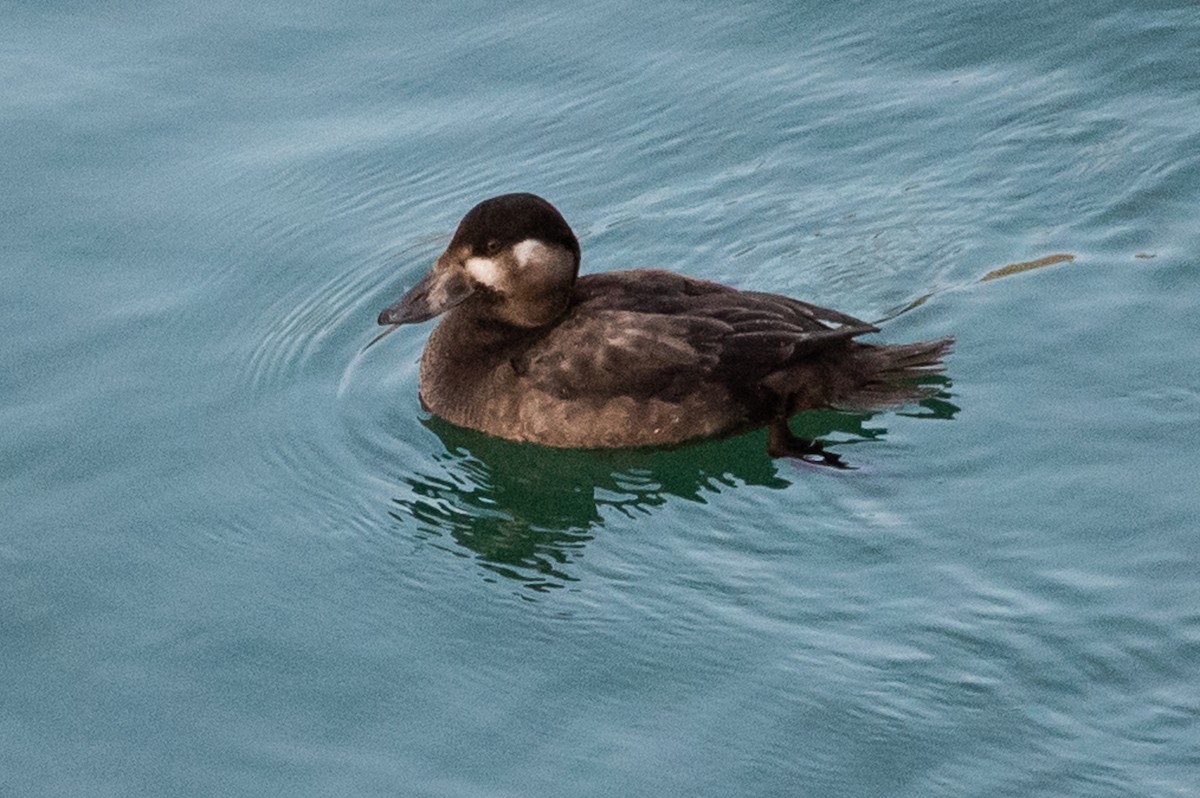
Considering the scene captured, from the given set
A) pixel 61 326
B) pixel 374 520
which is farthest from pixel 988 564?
A: pixel 61 326

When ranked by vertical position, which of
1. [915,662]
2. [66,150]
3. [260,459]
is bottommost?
[915,662]

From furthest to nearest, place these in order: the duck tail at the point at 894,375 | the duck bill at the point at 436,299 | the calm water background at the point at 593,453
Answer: the duck bill at the point at 436,299, the duck tail at the point at 894,375, the calm water background at the point at 593,453

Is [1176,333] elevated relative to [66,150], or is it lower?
lower

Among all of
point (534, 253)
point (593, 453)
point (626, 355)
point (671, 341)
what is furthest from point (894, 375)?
point (534, 253)

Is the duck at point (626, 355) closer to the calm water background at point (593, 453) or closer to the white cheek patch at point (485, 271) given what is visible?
the white cheek patch at point (485, 271)

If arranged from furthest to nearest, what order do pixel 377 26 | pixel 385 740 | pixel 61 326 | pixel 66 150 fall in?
1. pixel 377 26
2. pixel 66 150
3. pixel 61 326
4. pixel 385 740

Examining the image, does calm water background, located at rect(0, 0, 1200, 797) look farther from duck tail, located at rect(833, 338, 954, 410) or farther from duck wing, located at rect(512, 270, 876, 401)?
duck wing, located at rect(512, 270, 876, 401)

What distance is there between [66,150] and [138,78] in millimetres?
623

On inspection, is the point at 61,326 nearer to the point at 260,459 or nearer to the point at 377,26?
the point at 260,459

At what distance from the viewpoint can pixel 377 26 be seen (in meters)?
10.4

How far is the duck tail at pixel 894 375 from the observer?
7.61 meters

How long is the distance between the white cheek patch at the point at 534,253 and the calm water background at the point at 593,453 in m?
0.70

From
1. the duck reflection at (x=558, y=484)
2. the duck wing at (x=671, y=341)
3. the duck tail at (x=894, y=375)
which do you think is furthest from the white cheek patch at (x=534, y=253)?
the duck tail at (x=894, y=375)

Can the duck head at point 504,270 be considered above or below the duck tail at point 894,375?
above
